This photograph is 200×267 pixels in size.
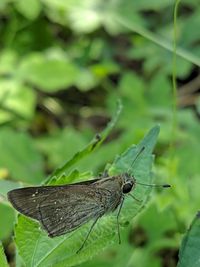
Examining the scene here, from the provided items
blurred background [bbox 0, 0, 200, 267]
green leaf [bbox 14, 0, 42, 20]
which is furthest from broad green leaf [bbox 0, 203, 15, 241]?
green leaf [bbox 14, 0, 42, 20]

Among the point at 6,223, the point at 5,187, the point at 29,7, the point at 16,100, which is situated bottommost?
the point at 5,187

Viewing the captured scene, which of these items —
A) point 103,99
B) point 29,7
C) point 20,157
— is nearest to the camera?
point 20,157

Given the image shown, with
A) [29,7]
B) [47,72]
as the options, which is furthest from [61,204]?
[29,7]

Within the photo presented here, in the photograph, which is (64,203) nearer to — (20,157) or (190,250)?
(190,250)

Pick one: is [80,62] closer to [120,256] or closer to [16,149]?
[16,149]

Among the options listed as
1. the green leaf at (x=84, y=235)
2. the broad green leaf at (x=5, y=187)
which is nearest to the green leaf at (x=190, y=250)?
the green leaf at (x=84, y=235)

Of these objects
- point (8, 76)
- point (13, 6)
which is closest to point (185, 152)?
point (8, 76)

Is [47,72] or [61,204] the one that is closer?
[61,204]

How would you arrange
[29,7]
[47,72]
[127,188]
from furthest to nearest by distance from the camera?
[29,7] → [47,72] → [127,188]

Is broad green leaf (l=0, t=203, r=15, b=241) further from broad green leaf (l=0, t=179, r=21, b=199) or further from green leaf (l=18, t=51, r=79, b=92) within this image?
green leaf (l=18, t=51, r=79, b=92)
